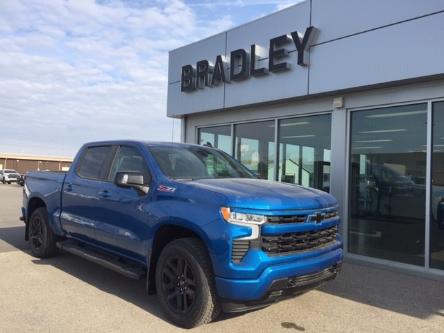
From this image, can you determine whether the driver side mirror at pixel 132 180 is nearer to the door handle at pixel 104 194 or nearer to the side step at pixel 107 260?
the door handle at pixel 104 194

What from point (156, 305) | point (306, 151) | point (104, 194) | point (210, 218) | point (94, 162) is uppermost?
point (306, 151)

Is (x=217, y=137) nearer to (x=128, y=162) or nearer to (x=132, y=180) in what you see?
(x=128, y=162)

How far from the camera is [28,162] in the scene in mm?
71750

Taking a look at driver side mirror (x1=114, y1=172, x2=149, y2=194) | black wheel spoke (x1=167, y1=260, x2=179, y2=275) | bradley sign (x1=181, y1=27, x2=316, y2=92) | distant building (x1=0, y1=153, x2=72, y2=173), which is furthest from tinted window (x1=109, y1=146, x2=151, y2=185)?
distant building (x1=0, y1=153, x2=72, y2=173)

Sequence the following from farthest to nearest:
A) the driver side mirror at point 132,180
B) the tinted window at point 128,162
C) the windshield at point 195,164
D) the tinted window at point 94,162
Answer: the tinted window at point 94,162 < the tinted window at point 128,162 < the windshield at point 195,164 < the driver side mirror at point 132,180

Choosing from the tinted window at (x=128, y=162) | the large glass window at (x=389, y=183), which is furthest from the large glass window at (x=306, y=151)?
the tinted window at (x=128, y=162)

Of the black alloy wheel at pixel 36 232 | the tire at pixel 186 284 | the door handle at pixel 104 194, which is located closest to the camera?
the tire at pixel 186 284

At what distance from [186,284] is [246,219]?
38.0 inches

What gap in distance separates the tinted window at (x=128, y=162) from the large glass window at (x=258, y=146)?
4380mm

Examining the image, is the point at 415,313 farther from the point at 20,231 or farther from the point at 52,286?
the point at 20,231

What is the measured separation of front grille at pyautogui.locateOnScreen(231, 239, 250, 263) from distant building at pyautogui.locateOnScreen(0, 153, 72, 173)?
68.2 metres

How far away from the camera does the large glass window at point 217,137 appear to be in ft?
38.1

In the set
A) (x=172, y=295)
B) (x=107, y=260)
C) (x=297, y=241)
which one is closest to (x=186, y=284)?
(x=172, y=295)

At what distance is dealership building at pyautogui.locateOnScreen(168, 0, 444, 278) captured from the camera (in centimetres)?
754
